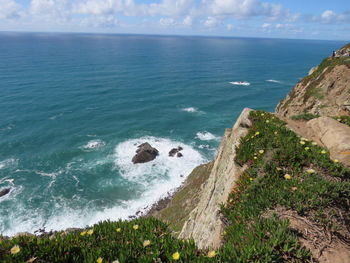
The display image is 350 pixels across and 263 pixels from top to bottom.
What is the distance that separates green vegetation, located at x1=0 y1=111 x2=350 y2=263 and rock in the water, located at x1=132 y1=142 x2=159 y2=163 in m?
36.5

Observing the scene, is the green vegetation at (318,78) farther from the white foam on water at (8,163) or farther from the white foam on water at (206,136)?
the white foam on water at (8,163)

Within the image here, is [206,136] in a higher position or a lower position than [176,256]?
lower

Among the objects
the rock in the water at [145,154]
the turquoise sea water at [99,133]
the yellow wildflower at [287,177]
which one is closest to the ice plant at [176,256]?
the yellow wildflower at [287,177]

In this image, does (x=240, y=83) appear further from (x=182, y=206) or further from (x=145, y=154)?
(x=182, y=206)

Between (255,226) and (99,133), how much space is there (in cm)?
5270

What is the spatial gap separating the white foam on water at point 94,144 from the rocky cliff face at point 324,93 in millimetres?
37640

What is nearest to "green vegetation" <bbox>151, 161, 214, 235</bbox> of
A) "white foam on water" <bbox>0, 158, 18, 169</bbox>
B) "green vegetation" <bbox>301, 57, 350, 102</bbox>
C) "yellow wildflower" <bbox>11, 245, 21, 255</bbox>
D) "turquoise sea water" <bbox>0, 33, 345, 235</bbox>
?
"turquoise sea water" <bbox>0, 33, 345, 235</bbox>

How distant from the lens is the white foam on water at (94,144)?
48600 mm

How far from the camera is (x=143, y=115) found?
208 ft

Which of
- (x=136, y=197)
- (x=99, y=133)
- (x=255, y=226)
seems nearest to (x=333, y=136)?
(x=255, y=226)

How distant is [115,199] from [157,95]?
161ft

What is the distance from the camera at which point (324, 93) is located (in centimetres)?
3466

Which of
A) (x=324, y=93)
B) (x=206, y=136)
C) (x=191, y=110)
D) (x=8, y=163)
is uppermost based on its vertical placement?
(x=324, y=93)

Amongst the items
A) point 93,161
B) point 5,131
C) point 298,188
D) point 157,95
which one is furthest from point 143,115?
point 298,188
